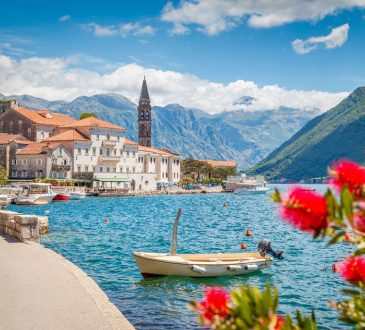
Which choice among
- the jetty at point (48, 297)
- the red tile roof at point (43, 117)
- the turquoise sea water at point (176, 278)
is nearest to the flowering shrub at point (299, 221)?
the turquoise sea water at point (176, 278)

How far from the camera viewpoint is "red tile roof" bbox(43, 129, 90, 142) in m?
107

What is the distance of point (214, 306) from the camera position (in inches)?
126

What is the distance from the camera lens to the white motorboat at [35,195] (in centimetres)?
7612

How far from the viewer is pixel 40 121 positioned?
117m

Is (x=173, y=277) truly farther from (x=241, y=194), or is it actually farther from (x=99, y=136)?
(x=241, y=194)

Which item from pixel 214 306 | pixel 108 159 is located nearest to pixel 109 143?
pixel 108 159

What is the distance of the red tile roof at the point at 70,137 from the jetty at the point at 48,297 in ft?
295

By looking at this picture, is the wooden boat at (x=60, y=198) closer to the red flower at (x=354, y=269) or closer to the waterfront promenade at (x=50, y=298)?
the waterfront promenade at (x=50, y=298)

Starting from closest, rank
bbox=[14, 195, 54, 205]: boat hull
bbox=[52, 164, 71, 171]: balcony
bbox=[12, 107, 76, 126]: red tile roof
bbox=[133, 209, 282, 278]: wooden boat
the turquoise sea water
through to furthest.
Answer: the turquoise sea water → bbox=[133, 209, 282, 278]: wooden boat → bbox=[14, 195, 54, 205]: boat hull → bbox=[52, 164, 71, 171]: balcony → bbox=[12, 107, 76, 126]: red tile roof

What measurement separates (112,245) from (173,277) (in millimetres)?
12291

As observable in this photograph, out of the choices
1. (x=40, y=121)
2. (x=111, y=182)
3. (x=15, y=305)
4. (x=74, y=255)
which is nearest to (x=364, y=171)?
(x=15, y=305)

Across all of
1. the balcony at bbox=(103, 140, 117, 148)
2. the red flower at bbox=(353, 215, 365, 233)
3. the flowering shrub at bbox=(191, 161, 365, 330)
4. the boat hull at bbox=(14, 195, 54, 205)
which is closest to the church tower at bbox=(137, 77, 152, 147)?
the balcony at bbox=(103, 140, 117, 148)

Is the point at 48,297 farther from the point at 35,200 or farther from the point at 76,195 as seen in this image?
the point at 76,195

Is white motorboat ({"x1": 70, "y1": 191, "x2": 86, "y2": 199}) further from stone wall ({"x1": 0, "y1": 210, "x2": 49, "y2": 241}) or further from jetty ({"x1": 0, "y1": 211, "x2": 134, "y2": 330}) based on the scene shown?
jetty ({"x1": 0, "y1": 211, "x2": 134, "y2": 330})
